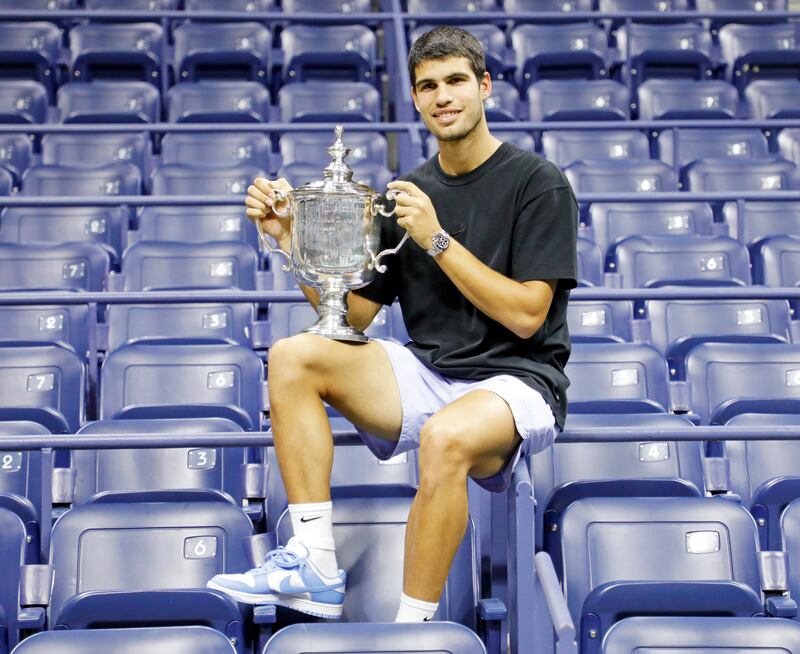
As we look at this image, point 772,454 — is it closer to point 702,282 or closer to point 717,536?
point 717,536

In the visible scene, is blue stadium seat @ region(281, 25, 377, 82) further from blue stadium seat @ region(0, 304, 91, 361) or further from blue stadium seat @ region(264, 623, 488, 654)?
blue stadium seat @ region(264, 623, 488, 654)

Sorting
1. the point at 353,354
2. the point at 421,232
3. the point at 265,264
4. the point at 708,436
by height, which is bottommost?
the point at 708,436

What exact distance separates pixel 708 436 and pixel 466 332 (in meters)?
0.42

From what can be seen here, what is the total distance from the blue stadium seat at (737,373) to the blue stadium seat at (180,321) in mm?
1093

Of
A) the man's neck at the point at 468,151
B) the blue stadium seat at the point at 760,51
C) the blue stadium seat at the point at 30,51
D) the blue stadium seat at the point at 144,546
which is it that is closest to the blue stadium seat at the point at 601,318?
the man's neck at the point at 468,151

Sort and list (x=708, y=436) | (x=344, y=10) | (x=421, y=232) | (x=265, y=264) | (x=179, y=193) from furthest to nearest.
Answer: (x=344, y=10), (x=179, y=193), (x=265, y=264), (x=708, y=436), (x=421, y=232)

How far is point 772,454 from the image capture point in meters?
2.43

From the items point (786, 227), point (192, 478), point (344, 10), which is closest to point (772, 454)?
Result: point (192, 478)

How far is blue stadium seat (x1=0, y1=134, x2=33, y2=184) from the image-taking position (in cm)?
418

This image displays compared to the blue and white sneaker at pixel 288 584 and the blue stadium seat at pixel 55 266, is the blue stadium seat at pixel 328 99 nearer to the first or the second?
the blue stadium seat at pixel 55 266

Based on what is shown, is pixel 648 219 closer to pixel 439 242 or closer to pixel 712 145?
pixel 712 145

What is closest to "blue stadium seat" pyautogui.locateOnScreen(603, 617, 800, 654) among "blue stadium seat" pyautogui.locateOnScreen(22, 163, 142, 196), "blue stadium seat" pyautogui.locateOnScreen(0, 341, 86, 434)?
"blue stadium seat" pyautogui.locateOnScreen(0, 341, 86, 434)

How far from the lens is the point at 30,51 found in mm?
4672

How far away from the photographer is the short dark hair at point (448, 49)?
1.99 m
